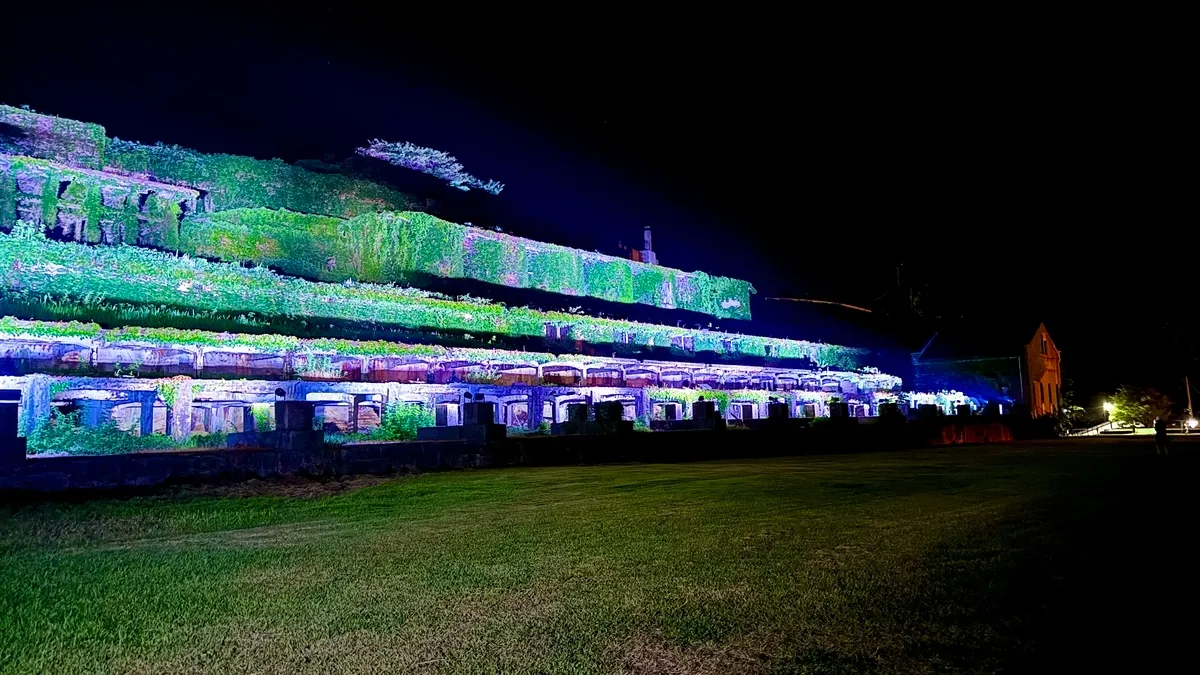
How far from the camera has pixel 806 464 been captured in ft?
54.5

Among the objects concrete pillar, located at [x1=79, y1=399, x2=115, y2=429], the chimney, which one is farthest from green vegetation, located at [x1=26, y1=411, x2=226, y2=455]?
the chimney

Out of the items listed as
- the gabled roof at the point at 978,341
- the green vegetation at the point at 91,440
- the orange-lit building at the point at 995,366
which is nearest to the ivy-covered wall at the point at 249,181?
the green vegetation at the point at 91,440

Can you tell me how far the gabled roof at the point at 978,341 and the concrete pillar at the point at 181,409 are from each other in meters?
56.5

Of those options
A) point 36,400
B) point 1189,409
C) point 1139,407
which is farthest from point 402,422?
point 1139,407

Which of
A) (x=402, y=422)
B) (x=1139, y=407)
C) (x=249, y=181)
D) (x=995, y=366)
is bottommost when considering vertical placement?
(x=1139, y=407)

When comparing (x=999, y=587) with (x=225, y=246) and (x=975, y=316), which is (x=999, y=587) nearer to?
(x=225, y=246)

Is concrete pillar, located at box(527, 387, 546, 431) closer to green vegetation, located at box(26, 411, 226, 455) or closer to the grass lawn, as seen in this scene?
green vegetation, located at box(26, 411, 226, 455)

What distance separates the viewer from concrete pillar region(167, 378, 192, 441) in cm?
1712

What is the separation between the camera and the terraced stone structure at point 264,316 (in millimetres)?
17203

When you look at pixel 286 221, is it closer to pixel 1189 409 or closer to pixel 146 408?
pixel 146 408

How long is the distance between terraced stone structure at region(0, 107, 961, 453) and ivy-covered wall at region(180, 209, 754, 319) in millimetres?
81

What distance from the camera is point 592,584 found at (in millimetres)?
5191

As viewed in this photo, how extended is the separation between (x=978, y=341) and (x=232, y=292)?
5638 cm

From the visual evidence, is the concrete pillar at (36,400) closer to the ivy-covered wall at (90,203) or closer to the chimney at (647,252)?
the ivy-covered wall at (90,203)
